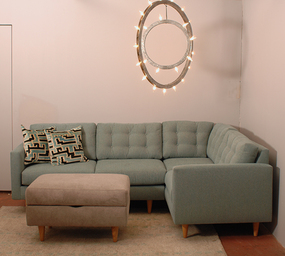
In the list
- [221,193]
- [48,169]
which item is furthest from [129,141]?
[221,193]

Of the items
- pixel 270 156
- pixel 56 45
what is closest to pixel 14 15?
pixel 56 45

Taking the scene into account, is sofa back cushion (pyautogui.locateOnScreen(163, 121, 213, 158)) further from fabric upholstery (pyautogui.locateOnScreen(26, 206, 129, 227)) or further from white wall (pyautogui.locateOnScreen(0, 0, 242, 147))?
fabric upholstery (pyautogui.locateOnScreen(26, 206, 129, 227))

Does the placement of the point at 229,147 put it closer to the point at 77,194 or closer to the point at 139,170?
the point at 139,170

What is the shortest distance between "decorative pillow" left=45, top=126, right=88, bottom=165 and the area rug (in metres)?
0.74

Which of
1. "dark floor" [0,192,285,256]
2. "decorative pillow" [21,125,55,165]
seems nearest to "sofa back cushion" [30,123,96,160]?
"decorative pillow" [21,125,55,165]

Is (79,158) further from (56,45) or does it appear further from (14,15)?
(14,15)

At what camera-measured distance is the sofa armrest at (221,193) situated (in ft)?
8.30

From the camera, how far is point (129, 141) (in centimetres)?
369

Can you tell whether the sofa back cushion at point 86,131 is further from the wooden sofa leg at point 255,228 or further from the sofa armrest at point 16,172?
the wooden sofa leg at point 255,228

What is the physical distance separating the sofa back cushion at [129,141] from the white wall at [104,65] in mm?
293

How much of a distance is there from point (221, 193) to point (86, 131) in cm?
185

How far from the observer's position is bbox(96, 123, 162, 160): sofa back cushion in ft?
11.9

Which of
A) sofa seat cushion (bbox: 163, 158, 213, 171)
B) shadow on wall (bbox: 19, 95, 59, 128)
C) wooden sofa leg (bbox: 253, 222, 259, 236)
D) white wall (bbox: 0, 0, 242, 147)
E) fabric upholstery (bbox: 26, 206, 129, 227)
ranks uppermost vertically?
white wall (bbox: 0, 0, 242, 147)

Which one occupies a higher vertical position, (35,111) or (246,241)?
(35,111)
